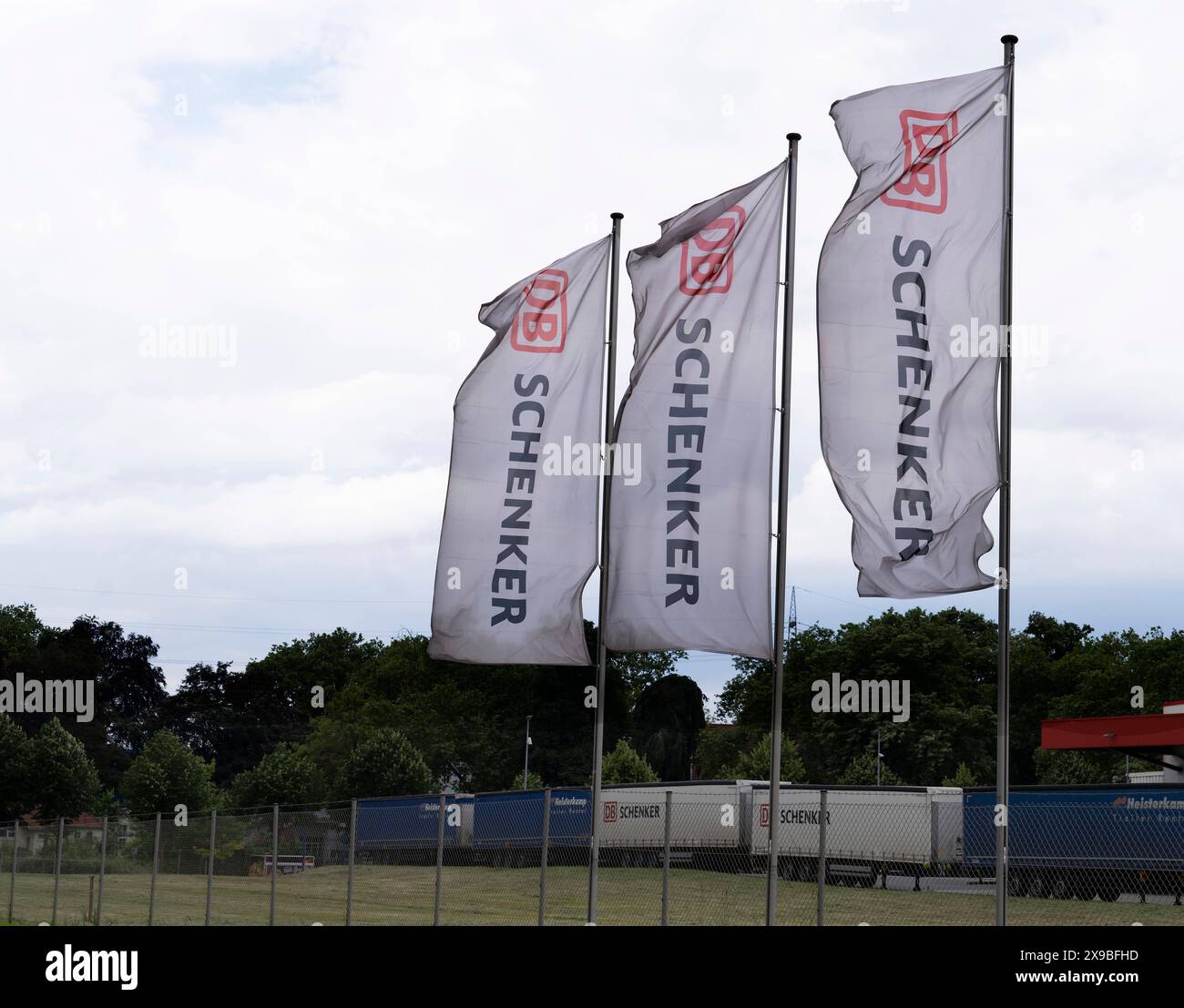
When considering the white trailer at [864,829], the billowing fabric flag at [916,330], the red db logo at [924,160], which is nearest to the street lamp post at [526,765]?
the white trailer at [864,829]

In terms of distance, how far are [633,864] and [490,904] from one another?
17.9 metres

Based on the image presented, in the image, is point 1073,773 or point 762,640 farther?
point 1073,773

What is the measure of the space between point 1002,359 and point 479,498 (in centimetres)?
709

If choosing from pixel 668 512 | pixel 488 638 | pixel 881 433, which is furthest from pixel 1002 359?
pixel 488 638

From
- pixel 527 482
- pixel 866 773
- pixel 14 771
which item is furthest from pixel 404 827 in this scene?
pixel 866 773

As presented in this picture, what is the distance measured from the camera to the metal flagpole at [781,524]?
54.6 ft

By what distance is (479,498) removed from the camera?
1952 cm

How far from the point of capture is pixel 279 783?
234ft

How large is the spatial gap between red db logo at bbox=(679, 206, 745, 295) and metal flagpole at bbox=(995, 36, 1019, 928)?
3.38 m

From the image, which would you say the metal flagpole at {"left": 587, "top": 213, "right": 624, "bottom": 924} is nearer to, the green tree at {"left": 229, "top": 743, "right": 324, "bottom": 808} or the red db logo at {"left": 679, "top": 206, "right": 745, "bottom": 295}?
the red db logo at {"left": 679, "top": 206, "right": 745, "bottom": 295}
